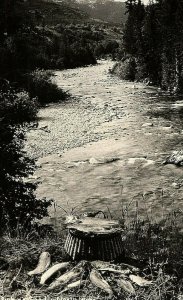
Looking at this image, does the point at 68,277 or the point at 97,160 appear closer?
the point at 68,277

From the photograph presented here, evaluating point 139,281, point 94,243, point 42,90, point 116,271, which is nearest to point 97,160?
point 94,243

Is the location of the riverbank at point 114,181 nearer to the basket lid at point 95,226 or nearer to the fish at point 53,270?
the fish at point 53,270

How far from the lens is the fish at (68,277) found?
3.89 metres

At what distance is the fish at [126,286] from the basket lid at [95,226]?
0.58m

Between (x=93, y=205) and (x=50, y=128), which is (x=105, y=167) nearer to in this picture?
(x=93, y=205)

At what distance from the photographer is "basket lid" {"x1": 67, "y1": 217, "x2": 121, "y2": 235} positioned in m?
4.35

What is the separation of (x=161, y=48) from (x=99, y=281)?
21796 millimetres

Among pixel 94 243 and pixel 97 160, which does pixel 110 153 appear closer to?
pixel 97 160

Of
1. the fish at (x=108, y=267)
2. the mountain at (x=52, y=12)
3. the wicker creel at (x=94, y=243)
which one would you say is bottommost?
the fish at (x=108, y=267)

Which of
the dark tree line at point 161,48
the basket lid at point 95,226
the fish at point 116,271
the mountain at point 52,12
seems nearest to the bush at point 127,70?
the dark tree line at point 161,48

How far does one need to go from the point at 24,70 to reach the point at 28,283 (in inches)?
693

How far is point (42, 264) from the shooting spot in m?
4.32

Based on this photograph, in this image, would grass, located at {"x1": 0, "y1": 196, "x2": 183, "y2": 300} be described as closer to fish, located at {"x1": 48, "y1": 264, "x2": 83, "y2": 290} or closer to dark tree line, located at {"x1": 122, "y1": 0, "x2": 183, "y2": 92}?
fish, located at {"x1": 48, "y1": 264, "x2": 83, "y2": 290}

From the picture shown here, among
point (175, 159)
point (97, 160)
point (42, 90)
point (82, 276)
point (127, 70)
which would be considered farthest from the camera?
point (127, 70)
